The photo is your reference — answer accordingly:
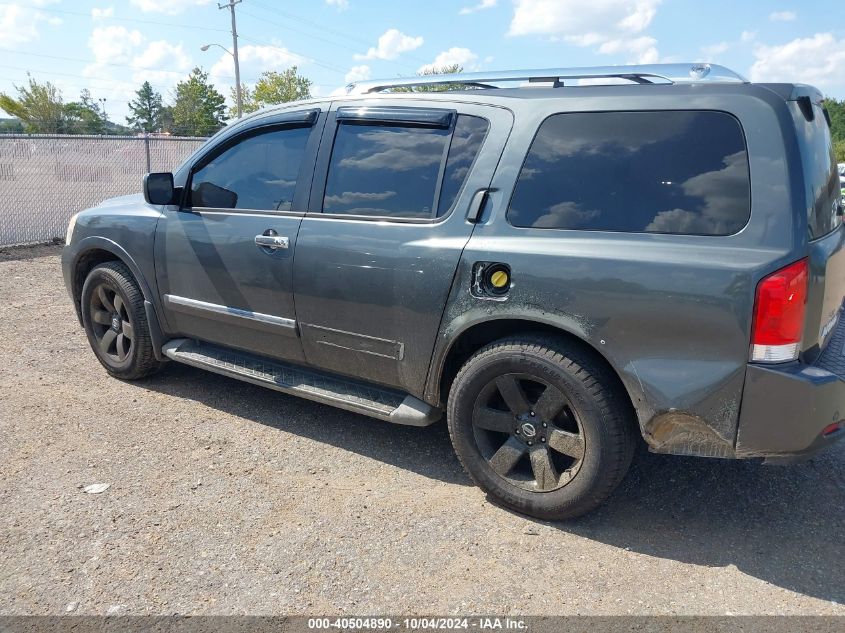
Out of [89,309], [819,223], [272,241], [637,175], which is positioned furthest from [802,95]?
[89,309]

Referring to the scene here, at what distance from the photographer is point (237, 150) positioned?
14.1 ft

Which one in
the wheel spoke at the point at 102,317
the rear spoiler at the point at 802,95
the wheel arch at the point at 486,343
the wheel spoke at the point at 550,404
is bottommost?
the wheel spoke at the point at 102,317

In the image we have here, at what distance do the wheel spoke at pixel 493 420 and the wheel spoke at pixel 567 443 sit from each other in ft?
0.67

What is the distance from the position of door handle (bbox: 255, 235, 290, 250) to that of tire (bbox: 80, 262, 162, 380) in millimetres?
1274

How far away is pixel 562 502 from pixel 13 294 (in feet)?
22.7

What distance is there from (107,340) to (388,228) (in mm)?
2655

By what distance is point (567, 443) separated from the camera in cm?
312

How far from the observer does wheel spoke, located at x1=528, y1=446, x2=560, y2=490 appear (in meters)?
3.20

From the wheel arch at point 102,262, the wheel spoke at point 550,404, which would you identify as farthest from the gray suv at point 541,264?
the wheel arch at point 102,262

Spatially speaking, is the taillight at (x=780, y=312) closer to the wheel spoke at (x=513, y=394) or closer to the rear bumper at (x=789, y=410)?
the rear bumper at (x=789, y=410)

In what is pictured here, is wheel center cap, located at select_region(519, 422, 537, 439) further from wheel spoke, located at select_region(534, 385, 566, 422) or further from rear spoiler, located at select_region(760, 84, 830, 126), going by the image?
rear spoiler, located at select_region(760, 84, 830, 126)

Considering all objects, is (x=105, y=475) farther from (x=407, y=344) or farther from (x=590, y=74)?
(x=590, y=74)

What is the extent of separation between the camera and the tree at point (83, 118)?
58.0 m

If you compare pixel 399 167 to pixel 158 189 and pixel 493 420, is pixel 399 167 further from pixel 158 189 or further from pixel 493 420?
pixel 158 189
